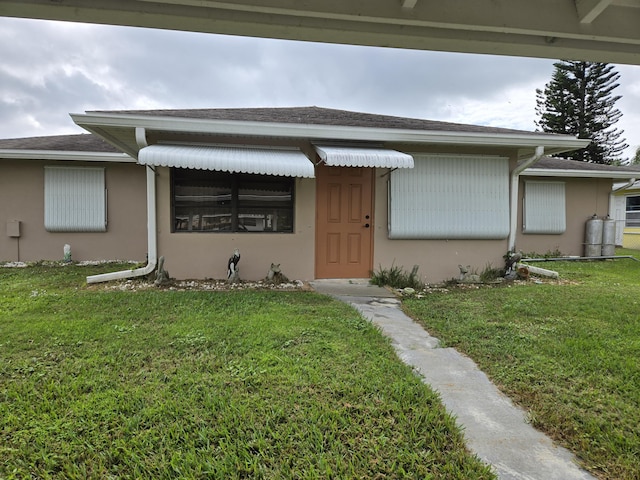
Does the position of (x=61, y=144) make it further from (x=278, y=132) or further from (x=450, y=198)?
(x=450, y=198)

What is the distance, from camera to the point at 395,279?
7.37 m

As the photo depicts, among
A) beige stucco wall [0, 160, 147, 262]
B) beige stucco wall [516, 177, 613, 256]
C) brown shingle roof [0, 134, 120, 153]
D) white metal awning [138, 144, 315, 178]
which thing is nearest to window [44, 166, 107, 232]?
beige stucco wall [0, 160, 147, 262]

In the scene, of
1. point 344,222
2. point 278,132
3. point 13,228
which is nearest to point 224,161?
point 278,132

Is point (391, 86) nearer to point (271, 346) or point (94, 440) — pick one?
point (271, 346)

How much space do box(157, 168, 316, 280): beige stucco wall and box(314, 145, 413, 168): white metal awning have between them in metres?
1.16

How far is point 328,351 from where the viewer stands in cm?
366

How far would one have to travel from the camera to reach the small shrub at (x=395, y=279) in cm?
731

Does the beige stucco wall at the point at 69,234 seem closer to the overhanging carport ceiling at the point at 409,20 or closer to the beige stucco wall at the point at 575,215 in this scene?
the overhanging carport ceiling at the point at 409,20

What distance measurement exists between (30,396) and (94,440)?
3.14 ft

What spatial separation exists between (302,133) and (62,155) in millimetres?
7096

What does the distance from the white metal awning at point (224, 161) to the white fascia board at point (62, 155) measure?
424 cm

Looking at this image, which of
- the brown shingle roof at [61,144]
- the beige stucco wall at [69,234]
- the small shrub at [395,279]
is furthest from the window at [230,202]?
the brown shingle roof at [61,144]

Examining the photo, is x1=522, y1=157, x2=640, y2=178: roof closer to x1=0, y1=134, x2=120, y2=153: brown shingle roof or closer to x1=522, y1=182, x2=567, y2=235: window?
x1=522, y1=182, x2=567, y2=235: window

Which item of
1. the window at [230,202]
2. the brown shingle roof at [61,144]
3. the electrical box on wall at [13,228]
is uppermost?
the brown shingle roof at [61,144]
